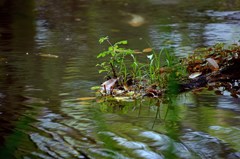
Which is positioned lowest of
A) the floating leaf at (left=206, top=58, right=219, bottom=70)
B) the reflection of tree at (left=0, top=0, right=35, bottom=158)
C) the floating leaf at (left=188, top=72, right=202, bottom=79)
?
the reflection of tree at (left=0, top=0, right=35, bottom=158)

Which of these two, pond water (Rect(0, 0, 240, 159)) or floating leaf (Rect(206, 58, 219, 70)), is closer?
pond water (Rect(0, 0, 240, 159))

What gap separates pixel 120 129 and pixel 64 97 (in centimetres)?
81

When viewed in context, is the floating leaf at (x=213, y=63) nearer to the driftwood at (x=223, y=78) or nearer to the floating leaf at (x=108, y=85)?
the driftwood at (x=223, y=78)

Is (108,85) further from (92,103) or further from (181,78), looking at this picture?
(181,78)

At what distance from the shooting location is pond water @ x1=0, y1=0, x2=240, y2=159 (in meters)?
2.06

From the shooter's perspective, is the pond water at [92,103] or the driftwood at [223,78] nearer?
the pond water at [92,103]

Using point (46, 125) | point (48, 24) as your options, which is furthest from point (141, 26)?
point (46, 125)

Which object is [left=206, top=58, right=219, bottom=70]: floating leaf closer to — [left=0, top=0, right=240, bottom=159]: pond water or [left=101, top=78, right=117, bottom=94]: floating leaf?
[left=0, top=0, right=240, bottom=159]: pond water

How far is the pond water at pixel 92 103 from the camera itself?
2.06 meters

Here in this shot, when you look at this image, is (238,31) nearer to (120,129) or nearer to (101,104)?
(101,104)

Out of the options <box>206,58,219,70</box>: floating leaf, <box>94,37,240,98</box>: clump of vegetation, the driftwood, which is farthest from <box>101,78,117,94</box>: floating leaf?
<box>206,58,219,70</box>: floating leaf

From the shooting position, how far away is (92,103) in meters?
2.96

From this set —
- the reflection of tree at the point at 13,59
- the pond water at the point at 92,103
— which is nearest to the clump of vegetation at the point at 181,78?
the pond water at the point at 92,103

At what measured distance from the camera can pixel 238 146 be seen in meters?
2.12
